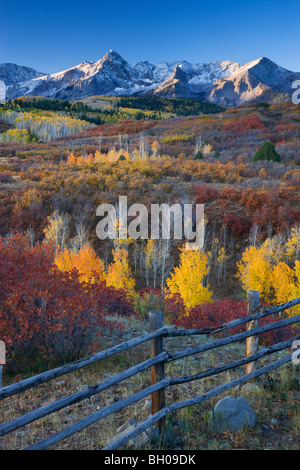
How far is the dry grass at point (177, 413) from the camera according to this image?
3619 mm

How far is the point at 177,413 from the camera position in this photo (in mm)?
4223

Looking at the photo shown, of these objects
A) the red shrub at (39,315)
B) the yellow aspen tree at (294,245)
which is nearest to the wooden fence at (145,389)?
the red shrub at (39,315)

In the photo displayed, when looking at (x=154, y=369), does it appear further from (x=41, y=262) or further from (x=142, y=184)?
(x=142, y=184)

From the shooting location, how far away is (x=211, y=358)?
23.2ft

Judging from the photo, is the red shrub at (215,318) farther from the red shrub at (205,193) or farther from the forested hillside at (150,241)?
the red shrub at (205,193)

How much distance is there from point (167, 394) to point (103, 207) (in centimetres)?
3126

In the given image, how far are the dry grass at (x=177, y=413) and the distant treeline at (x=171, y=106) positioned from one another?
531 feet

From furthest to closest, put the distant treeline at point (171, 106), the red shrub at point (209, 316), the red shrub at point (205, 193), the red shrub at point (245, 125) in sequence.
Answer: the distant treeline at point (171, 106)
the red shrub at point (245, 125)
the red shrub at point (205, 193)
the red shrub at point (209, 316)

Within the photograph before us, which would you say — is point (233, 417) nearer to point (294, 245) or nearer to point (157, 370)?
point (157, 370)

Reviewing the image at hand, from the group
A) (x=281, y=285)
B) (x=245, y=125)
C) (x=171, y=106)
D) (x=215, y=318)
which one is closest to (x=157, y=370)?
(x=215, y=318)

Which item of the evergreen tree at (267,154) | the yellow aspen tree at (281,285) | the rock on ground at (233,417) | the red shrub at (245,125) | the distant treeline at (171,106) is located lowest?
the yellow aspen tree at (281,285)

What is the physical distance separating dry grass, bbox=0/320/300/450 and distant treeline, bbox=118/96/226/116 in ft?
531

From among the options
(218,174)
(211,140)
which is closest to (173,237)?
(218,174)

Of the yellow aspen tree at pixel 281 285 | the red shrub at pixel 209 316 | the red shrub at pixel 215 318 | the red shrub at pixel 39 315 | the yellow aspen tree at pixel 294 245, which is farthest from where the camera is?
the yellow aspen tree at pixel 294 245
